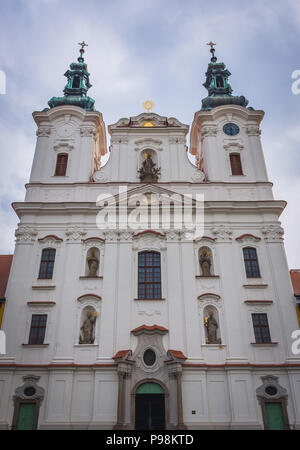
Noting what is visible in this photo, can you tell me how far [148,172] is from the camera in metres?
18.9

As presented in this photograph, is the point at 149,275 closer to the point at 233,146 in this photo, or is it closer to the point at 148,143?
the point at 148,143

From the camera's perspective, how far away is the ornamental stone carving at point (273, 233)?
56.7 feet

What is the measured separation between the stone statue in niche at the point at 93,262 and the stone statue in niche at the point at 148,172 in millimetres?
4619

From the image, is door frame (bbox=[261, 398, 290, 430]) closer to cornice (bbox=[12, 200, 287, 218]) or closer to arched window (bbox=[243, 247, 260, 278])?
arched window (bbox=[243, 247, 260, 278])

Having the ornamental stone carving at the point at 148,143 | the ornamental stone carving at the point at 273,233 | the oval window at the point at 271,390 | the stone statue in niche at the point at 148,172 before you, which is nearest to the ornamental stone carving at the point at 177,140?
the ornamental stone carving at the point at 148,143

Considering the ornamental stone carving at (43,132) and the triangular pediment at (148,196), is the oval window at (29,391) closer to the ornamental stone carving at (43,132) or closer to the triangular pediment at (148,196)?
the triangular pediment at (148,196)

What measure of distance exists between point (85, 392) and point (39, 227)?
7820mm

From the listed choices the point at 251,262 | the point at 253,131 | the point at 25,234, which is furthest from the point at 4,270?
the point at 253,131

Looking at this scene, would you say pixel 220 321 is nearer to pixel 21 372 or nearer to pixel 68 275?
pixel 68 275

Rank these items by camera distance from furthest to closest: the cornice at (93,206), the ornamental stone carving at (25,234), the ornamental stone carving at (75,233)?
the cornice at (93,206) < the ornamental stone carving at (75,233) < the ornamental stone carving at (25,234)

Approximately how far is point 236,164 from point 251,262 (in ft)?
19.1

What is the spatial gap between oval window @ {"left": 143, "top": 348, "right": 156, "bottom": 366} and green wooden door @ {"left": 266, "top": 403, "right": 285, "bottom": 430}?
183 inches

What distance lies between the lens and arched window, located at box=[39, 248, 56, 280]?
54.4 ft

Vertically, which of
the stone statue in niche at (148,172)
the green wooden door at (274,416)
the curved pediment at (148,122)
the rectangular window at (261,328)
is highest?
the curved pediment at (148,122)
